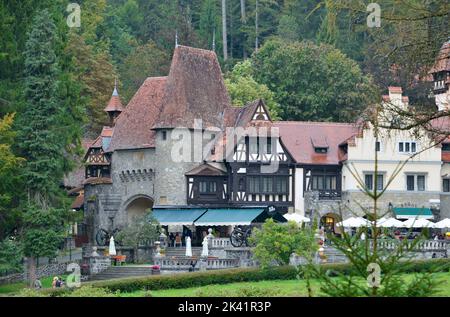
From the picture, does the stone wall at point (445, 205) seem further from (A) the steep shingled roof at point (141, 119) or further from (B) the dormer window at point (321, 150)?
(A) the steep shingled roof at point (141, 119)

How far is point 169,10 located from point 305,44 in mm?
25182

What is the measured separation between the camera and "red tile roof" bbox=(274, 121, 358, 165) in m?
71.4

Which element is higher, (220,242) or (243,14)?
(243,14)

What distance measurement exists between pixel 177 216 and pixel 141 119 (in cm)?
708

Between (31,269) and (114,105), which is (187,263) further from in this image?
(114,105)

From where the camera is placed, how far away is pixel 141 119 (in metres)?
72.6

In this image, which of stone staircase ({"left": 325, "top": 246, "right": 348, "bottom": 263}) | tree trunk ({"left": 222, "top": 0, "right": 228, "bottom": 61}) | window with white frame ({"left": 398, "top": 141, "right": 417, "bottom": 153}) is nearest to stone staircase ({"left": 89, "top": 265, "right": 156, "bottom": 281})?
stone staircase ({"left": 325, "top": 246, "right": 348, "bottom": 263})

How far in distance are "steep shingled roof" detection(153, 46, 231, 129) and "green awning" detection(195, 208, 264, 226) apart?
16.4ft

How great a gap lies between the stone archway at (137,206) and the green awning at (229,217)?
576 cm

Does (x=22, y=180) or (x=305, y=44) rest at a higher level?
(x=305, y=44)

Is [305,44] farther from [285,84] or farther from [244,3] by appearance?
[244,3]

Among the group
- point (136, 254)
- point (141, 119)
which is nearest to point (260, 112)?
point (141, 119)
